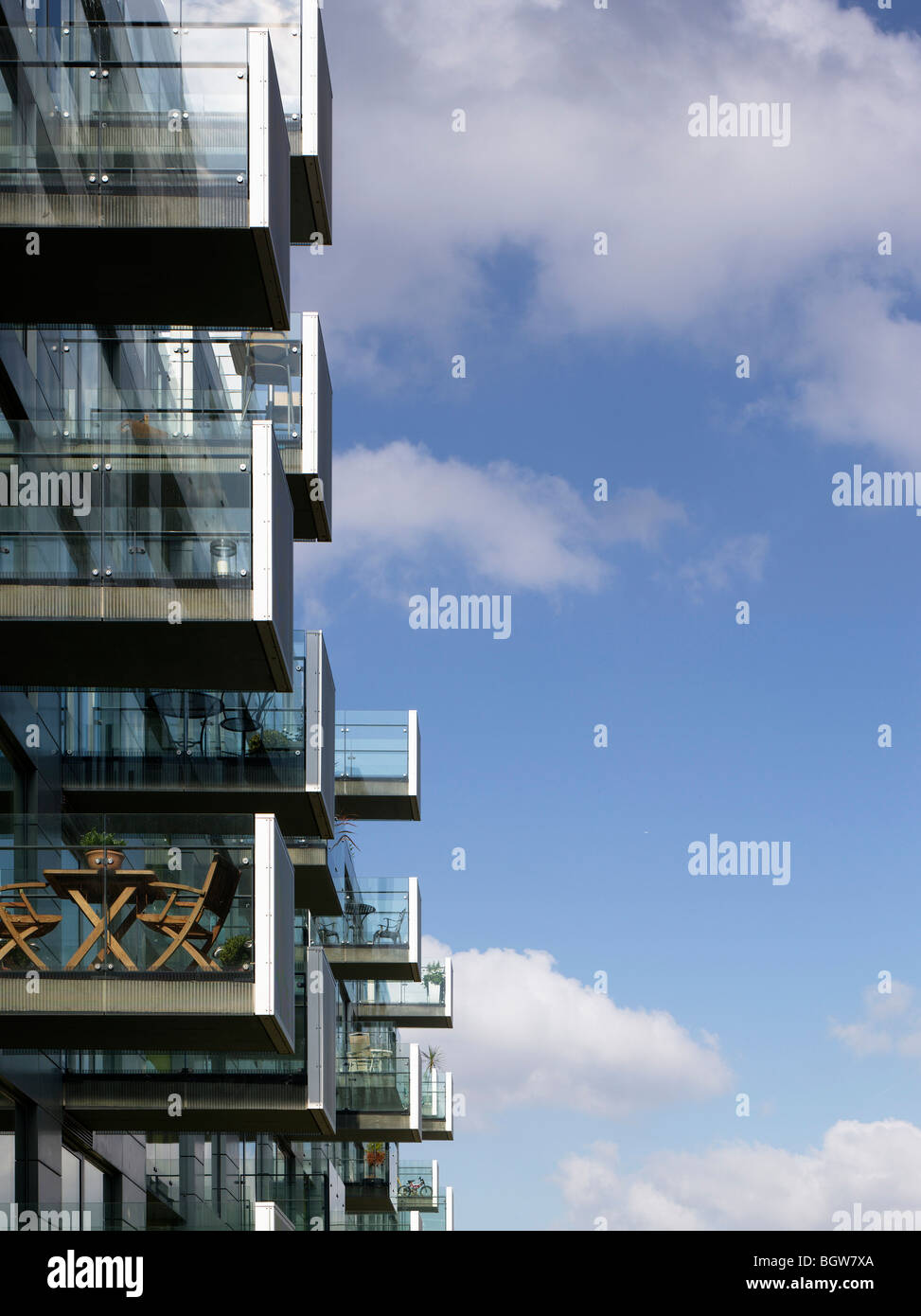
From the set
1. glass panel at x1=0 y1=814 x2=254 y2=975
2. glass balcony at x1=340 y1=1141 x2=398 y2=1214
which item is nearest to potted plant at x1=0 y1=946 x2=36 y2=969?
glass panel at x1=0 y1=814 x2=254 y2=975

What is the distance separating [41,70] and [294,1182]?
1604 centimetres

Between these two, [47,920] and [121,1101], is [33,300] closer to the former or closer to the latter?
[47,920]

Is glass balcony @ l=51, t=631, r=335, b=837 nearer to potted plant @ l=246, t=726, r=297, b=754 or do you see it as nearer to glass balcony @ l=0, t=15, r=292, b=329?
potted plant @ l=246, t=726, r=297, b=754

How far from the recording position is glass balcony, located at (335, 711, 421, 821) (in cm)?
2781

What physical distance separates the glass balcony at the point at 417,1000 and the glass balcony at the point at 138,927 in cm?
1773

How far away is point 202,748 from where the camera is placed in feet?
65.7

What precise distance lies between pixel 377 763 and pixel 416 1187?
1379cm

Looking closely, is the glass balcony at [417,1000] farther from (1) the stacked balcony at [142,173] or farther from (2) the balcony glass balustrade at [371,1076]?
(1) the stacked balcony at [142,173]

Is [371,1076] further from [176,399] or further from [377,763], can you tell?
[176,399]

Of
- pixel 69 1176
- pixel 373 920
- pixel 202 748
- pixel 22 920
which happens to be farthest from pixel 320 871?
pixel 22 920

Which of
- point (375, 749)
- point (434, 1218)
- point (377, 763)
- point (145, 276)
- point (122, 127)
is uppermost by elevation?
point (122, 127)

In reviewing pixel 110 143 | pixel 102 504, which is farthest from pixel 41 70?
pixel 102 504
